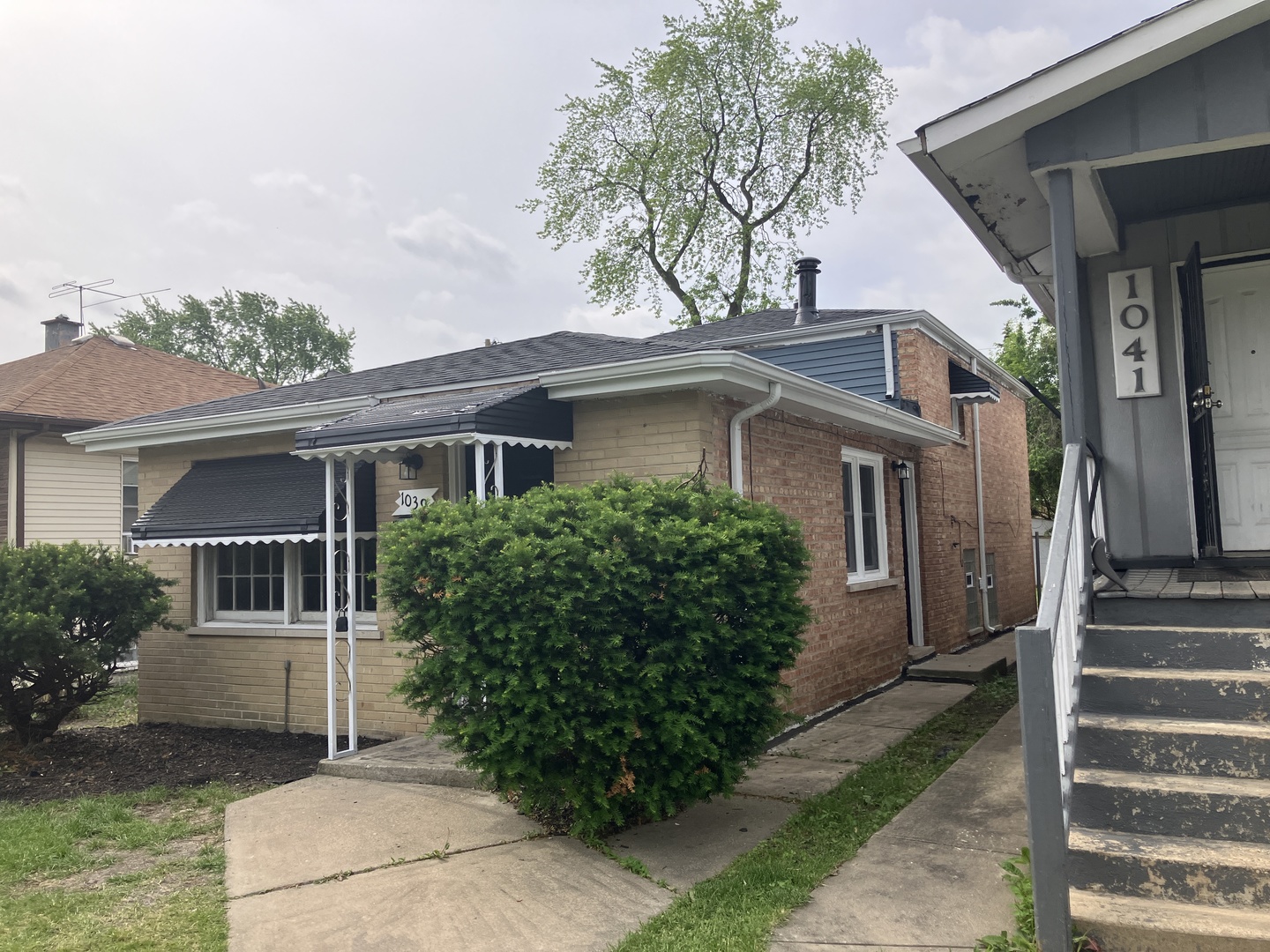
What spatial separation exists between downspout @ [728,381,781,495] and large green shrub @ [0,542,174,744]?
5362 mm

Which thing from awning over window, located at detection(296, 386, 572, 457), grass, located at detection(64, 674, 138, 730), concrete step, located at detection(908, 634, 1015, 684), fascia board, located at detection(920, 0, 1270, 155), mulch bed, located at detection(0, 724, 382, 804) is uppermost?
fascia board, located at detection(920, 0, 1270, 155)

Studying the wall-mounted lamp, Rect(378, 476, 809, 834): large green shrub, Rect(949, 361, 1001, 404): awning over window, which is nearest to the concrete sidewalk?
Rect(378, 476, 809, 834): large green shrub

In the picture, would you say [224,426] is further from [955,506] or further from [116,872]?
[955,506]

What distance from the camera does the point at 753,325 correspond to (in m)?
13.1

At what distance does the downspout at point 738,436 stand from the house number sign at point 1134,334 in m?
2.27

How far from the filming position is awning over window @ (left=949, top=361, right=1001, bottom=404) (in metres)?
12.6

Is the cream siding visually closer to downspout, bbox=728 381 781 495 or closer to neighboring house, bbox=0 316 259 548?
neighboring house, bbox=0 316 259 548

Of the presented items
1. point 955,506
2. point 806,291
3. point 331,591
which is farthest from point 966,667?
point 331,591

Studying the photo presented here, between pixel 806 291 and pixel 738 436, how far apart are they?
6.56m

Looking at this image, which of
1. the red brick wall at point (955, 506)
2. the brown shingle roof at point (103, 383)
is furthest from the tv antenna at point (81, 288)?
the red brick wall at point (955, 506)

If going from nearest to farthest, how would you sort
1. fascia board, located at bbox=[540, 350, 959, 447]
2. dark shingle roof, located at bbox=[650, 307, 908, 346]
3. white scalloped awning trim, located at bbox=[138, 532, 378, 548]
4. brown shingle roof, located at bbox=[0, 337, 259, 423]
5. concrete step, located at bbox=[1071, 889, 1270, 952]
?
concrete step, located at bbox=[1071, 889, 1270, 952], fascia board, located at bbox=[540, 350, 959, 447], white scalloped awning trim, located at bbox=[138, 532, 378, 548], dark shingle roof, located at bbox=[650, 307, 908, 346], brown shingle roof, located at bbox=[0, 337, 259, 423]

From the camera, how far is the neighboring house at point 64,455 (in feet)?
44.3

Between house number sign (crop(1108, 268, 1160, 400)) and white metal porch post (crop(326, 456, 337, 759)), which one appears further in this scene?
white metal porch post (crop(326, 456, 337, 759))

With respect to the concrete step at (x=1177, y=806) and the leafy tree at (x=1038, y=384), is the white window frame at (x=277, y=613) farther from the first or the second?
the leafy tree at (x=1038, y=384)
